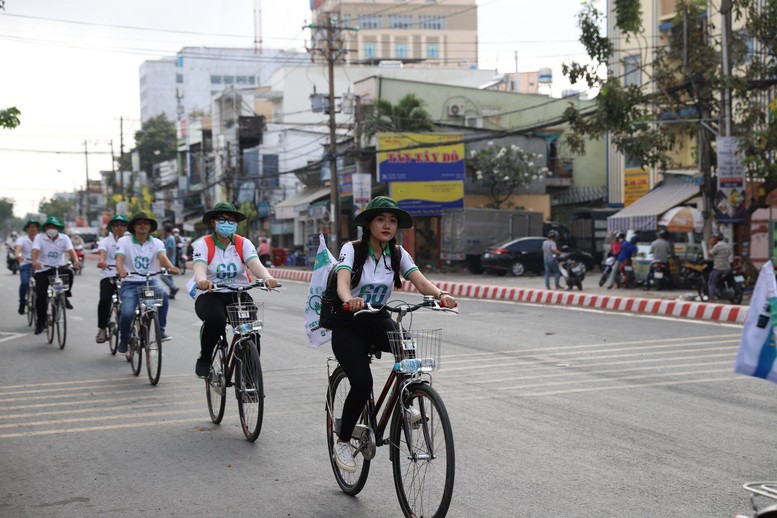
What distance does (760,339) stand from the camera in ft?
11.8

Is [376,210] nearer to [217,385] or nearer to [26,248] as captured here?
[217,385]

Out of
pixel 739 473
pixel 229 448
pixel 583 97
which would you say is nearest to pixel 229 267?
pixel 229 448

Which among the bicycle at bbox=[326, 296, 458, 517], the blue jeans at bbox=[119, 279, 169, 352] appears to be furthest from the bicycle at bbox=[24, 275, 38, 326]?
the bicycle at bbox=[326, 296, 458, 517]

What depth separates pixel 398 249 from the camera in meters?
6.16

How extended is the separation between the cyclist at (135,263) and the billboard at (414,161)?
3042 cm

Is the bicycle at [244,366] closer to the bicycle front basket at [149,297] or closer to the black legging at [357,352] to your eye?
the black legging at [357,352]

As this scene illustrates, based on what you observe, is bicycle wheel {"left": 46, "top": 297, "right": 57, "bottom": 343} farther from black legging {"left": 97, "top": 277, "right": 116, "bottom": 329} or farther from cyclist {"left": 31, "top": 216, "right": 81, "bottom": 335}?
black legging {"left": 97, "top": 277, "right": 116, "bottom": 329}

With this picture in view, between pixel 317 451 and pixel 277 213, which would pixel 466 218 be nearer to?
pixel 277 213

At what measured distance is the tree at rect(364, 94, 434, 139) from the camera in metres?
46.2

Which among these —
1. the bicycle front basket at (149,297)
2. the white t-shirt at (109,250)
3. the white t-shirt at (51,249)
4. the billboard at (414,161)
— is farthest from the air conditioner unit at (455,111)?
the bicycle front basket at (149,297)

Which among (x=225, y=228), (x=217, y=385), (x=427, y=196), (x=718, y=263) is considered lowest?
(x=217, y=385)

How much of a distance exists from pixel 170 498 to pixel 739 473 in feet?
11.7

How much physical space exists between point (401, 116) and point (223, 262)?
38933mm

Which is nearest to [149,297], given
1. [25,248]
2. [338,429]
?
[338,429]
